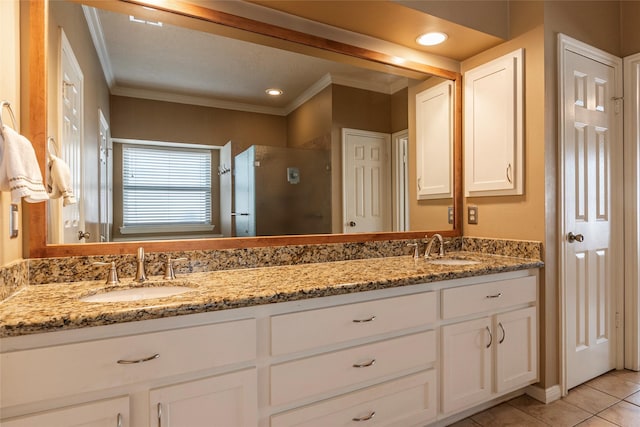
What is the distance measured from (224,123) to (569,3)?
7.02 feet

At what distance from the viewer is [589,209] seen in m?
2.16

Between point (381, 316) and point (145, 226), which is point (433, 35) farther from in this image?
point (145, 226)

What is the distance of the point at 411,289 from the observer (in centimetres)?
154

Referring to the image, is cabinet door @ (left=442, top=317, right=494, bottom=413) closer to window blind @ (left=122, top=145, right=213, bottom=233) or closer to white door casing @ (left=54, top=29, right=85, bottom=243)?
window blind @ (left=122, top=145, right=213, bottom=233)

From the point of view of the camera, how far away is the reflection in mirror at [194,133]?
1.50 meters

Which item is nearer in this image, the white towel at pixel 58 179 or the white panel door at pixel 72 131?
the white towel at pixel 58 179

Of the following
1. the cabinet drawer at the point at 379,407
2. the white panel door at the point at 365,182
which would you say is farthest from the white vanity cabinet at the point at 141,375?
the white panel door at the point at 365,182

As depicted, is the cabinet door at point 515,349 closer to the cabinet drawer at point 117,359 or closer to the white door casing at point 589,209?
the white door casing at point 589,209

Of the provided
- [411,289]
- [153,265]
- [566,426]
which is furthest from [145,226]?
[566,426]

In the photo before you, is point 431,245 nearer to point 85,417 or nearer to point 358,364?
point 358,364

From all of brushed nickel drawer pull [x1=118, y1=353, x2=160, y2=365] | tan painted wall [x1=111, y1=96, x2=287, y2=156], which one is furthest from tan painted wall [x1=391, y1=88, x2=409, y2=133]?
brushed nickel drawer pull [x1=118, y1=353, x2=160, y2=365]

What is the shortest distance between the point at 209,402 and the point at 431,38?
221 centimetres

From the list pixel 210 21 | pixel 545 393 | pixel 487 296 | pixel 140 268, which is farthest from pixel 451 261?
pixel 210 21

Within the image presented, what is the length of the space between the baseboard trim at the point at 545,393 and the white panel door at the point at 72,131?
2.49m
